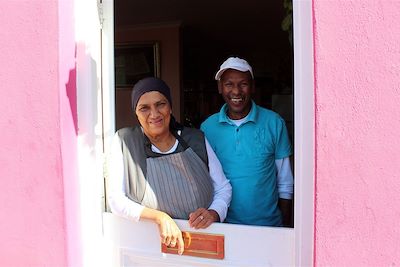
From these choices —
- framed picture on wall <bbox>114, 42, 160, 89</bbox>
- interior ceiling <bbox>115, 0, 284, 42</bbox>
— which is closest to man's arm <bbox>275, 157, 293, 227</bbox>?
interior ceiling <bbox>115, 0, 284, 42</bbox>

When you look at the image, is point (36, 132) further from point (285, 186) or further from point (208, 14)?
point (208, 14)

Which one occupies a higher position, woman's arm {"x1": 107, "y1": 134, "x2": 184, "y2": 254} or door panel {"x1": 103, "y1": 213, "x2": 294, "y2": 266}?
woman's arm {"x1": 107, "y1": 134, "x2": 184, "y2": 254}

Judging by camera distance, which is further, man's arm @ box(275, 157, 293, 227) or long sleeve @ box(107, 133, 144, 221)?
man's arm @ box(275, 157, 293, 227)

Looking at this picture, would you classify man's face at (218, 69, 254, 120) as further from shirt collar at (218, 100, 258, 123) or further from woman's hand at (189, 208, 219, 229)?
woman's hand at (189, 208, 219, 229)

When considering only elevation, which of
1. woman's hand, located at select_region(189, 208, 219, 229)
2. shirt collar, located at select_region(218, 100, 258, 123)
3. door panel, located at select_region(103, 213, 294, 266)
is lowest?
door panel, located at select_region(103, 213, 294, 266)

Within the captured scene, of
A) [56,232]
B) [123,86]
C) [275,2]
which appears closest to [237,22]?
[275,2]

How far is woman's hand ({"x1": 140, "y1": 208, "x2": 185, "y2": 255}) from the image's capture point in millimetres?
2172

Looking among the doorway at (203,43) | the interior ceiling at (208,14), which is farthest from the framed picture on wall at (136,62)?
the interior ceiling at (208,14)

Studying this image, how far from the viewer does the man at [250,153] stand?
2391mm

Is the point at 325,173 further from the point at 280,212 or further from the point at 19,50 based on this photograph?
the point at 19,50

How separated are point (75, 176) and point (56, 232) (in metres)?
0.33

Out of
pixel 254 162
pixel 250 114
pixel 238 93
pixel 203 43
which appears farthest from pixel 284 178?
pixel 203 43

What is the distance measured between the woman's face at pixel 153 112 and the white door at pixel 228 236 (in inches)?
11.1

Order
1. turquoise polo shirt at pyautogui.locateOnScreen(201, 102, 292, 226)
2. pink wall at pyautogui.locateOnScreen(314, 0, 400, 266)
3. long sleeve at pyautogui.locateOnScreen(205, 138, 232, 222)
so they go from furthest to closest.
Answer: turquoise polo shirt at pyautogui.locateOnScreen(201, 102, 292, 226), long sleeve at pyautogui.locateOnScreen(205, 138, 232, 222), pink wall at pyautogui.locateOnScreen(314, 0, 400, 266)
